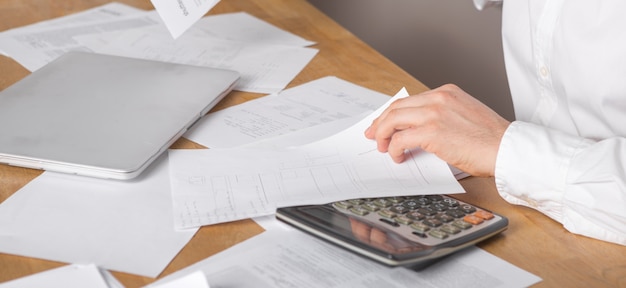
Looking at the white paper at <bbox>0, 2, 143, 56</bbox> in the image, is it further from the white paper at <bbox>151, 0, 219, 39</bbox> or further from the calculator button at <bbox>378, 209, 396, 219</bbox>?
the calculator button at <bbox>378, 209, 396, 219</bbox>

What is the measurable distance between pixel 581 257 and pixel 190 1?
0.74 m

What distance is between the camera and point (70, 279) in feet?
2.36

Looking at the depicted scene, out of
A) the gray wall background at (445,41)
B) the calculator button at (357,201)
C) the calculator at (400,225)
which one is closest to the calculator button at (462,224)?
the calculator at (400,225)

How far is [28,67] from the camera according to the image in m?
1.25

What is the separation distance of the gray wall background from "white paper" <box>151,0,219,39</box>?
83cm

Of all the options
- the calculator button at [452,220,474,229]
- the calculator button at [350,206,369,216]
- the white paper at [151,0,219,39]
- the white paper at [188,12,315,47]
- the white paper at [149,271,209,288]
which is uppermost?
the white paper at [151,0,219,39]

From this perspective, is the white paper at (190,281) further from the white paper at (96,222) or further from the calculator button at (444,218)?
the calculator button at (444,218)

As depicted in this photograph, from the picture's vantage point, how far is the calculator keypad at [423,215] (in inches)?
30.5

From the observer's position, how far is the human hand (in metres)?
0.89

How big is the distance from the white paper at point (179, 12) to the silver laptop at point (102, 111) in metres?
0.06

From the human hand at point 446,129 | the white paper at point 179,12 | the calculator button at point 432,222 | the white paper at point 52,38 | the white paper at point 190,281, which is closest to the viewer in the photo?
the white paper at point 190,281

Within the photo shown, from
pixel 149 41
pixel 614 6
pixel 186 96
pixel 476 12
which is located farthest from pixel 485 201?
pixel 476 12

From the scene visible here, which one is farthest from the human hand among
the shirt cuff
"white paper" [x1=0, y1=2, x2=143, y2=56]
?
"white paper" [x1=0, y1=2, x2=143, y2=56]

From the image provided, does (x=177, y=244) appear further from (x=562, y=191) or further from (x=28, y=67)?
(x=28, y=67)
